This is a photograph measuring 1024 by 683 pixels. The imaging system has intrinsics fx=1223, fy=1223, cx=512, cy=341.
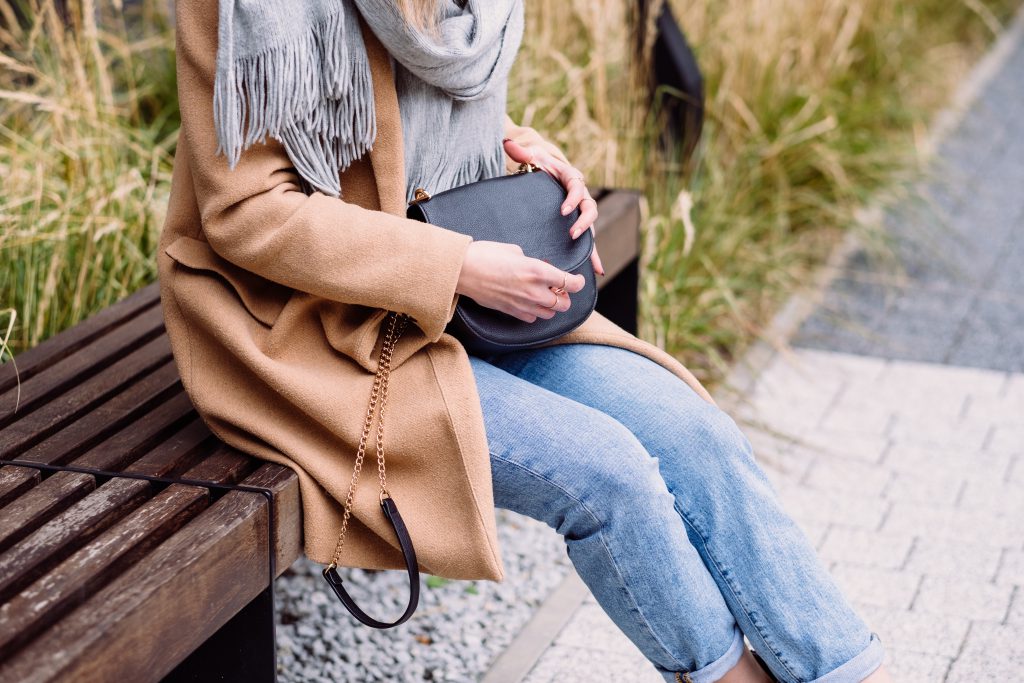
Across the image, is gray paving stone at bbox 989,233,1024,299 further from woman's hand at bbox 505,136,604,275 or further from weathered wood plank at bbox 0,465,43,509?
weathered wood plank at bbox 0,465,43,509

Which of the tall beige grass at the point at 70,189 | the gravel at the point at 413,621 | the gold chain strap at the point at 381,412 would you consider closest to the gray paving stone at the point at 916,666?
the gravel at the point at 413,621

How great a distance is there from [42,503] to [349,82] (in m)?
0.75

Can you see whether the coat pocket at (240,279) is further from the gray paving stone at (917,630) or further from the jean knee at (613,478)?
the gray paving stone at (917,630)

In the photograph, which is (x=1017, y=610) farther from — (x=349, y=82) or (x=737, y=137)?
(x=737, y=137)

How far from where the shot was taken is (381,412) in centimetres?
183

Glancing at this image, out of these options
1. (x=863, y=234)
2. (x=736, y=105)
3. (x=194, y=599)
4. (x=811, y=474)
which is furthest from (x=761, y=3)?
(x=194, y=599)

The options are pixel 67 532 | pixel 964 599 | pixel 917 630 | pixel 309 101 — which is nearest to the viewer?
pixel 67 532

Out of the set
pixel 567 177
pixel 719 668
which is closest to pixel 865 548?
pixel 719 668

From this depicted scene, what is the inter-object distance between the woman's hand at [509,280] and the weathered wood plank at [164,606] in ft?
1.46

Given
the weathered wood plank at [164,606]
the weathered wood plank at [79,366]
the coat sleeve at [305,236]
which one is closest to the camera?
the weathered wood plank at [164,606]

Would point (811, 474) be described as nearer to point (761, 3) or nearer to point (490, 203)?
point (490, 203)

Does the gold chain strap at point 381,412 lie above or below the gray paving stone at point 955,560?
above

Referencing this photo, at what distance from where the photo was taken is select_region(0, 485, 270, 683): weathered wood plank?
1.36 m

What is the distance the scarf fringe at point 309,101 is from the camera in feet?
5.56
